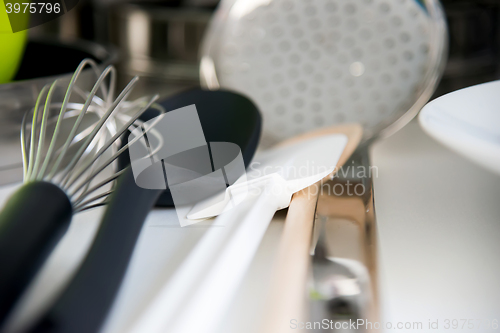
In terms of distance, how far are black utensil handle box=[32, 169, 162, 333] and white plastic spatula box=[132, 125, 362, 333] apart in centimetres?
1

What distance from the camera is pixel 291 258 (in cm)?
15

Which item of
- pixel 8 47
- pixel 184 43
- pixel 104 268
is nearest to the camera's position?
pixel 104 268

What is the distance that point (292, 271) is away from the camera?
143mm

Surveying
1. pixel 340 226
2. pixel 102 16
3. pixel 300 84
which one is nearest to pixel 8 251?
pixel 340 226

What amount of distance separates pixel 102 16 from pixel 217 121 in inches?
12.1

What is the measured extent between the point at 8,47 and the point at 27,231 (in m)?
0.16

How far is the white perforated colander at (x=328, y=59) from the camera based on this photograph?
0.30 meters

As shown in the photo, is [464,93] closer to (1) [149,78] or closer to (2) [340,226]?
(2) [340,226]

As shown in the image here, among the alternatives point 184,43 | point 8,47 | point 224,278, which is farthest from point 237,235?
point 184,43

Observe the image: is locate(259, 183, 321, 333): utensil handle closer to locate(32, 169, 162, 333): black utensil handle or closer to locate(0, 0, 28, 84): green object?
locate(32, 169, 162, 333): black utensil handle

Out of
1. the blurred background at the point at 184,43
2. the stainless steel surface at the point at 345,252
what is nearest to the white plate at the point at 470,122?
the stainless steel surface at the point at 345,252

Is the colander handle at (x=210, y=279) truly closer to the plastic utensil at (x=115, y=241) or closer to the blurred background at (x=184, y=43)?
the plastic utensil at (x=115, y=241)

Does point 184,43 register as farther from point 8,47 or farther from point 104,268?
point 104,268

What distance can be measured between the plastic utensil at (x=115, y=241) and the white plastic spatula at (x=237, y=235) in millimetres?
13
